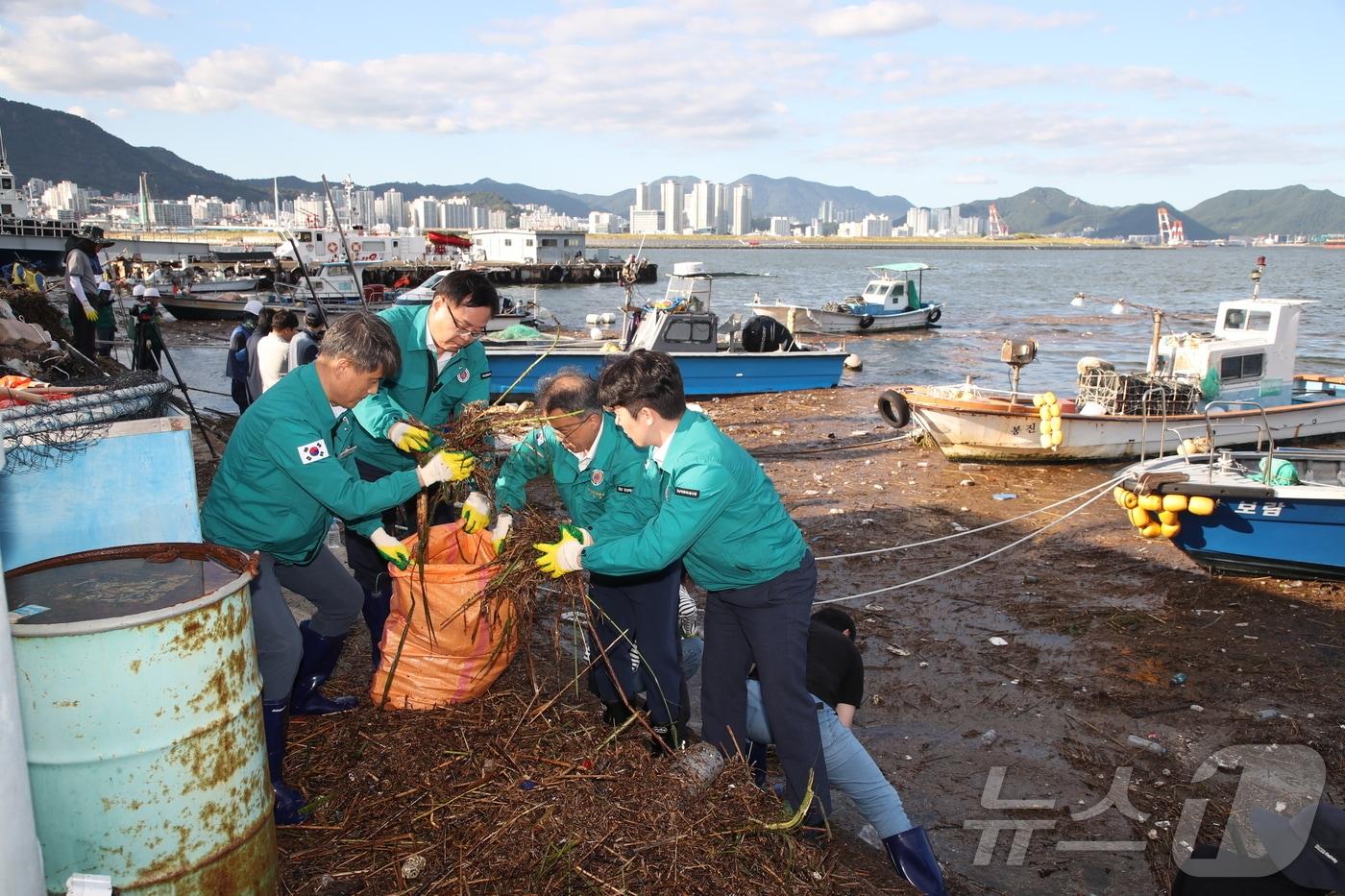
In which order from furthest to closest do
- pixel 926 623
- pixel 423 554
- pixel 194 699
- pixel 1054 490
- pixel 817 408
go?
pixel 817 408
pixel 1054 490
pixel 926 623
pixel 423 554
pixel 194 699

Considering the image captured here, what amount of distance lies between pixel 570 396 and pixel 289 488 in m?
1.09

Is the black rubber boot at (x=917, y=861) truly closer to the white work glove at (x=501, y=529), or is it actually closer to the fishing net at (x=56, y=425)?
the white work glove at (x=501, y=529)

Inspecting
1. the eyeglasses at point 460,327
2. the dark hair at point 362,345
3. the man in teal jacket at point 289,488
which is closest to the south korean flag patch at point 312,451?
the man in teal jacket at point 289,488

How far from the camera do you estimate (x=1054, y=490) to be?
10539 mm

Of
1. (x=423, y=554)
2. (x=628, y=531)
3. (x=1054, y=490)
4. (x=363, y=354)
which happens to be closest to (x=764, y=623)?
(x=628, y=531)

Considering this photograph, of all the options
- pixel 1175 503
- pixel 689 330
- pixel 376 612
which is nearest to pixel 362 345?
pixel 376 612

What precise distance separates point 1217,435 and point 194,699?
12656mm

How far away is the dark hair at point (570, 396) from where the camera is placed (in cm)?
361

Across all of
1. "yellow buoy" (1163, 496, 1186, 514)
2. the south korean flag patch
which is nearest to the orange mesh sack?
the south korean flag patch

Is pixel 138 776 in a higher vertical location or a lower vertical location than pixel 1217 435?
higher

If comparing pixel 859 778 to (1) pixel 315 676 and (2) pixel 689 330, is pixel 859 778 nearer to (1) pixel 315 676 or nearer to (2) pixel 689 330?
(1) pixel 315 676

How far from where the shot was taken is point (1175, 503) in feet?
23.4

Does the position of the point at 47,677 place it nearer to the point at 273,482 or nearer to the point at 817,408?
the point at 273,482

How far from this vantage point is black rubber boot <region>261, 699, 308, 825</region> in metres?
2.96
